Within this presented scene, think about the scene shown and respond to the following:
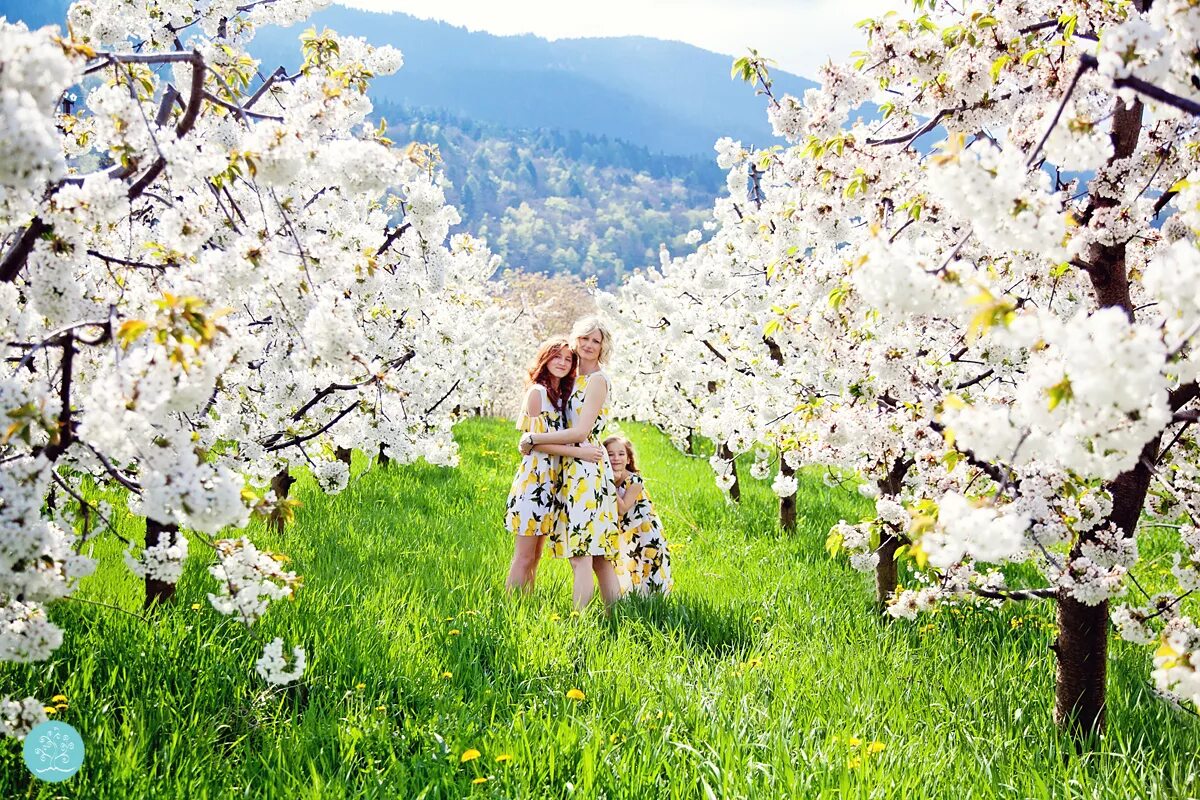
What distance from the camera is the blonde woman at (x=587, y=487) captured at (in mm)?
4590

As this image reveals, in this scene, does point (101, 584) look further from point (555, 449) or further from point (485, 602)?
point (555, 449)

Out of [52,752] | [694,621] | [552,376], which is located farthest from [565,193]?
[52,752]

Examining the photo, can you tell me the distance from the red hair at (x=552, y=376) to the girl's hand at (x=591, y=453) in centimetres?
32

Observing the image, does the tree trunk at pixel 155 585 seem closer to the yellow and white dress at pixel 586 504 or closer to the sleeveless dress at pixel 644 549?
the yellow and white dress at pixel 586 504

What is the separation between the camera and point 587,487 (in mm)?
4656

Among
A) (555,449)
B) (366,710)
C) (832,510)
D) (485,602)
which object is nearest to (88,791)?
(366,710)

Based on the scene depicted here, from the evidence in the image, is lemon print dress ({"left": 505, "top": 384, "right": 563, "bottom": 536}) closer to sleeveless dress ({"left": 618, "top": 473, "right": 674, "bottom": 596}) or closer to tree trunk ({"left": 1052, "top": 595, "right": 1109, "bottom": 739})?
sleeveless dress ({"left": 618, "top": 473, "right": 674, "bottom": 596})

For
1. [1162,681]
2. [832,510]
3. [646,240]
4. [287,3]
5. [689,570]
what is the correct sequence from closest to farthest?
[1162,681] → [287,3] → [689,570] → [832,510] → [646,240]

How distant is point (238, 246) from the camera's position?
1994 millimetres

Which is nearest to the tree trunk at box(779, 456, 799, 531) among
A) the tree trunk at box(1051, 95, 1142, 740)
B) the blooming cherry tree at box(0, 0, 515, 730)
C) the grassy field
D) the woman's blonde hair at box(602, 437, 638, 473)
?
the grassy field

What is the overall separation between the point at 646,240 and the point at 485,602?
149 meters

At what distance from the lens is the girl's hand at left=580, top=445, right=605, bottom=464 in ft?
15.2

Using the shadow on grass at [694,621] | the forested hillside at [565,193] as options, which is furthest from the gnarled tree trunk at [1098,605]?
the forested hillside at [565,193]

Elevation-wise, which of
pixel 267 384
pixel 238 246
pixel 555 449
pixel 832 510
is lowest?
pixel 832 510
